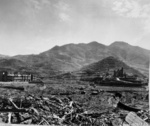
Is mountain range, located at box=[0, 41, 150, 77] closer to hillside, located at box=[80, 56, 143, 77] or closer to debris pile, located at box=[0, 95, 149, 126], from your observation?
hillside, located at box=[80, 56, 143, 77]

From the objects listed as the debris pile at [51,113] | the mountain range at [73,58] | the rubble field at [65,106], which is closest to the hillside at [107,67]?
the mountain range at [73,58]

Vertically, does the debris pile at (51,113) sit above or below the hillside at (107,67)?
below

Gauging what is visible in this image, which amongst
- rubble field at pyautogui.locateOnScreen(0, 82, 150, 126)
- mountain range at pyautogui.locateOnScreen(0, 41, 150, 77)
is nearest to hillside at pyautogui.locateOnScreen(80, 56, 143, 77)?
mountain range at pyautogui.locateOnScreen(0, 41, 150, 77)

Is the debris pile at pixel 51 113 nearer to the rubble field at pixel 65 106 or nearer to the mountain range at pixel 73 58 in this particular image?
the rubble field at pixel 65 106

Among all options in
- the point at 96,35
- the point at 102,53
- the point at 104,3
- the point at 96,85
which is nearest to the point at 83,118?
the point at 96,85

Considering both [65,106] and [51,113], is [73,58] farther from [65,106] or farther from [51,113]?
[51,113]

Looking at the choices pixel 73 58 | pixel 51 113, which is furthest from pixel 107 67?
pixel 51 113
